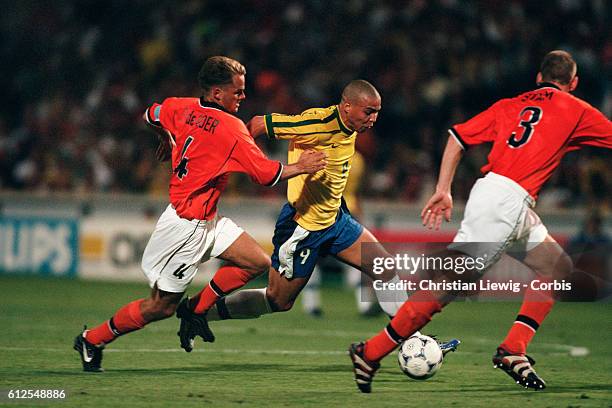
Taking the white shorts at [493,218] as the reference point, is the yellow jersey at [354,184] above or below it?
above

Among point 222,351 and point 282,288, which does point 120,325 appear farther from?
point 222,351

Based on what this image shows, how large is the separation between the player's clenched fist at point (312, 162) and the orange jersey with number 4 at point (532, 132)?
0.88m

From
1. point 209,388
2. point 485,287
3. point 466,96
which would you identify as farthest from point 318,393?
point 466,96

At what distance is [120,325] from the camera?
25.5ft

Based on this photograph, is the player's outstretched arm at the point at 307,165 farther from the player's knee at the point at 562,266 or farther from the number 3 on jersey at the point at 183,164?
the player's knee at the point at 562,266

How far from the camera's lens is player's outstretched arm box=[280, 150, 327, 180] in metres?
7.43

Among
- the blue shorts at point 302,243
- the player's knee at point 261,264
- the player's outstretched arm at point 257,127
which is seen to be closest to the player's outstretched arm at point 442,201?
the blue shorts at point 302,243

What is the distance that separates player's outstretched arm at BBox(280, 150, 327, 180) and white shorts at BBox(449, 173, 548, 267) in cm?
104

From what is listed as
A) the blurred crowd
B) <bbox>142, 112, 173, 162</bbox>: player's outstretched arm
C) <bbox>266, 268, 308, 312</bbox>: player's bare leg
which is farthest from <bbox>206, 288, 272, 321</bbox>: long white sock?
the blurred crowd

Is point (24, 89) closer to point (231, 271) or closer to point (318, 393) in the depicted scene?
point (231, 271)

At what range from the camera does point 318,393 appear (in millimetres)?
7016

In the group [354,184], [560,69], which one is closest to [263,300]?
[560,69]

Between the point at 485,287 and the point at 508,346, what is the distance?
8.13 m

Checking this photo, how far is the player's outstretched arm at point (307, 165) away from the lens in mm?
7430
